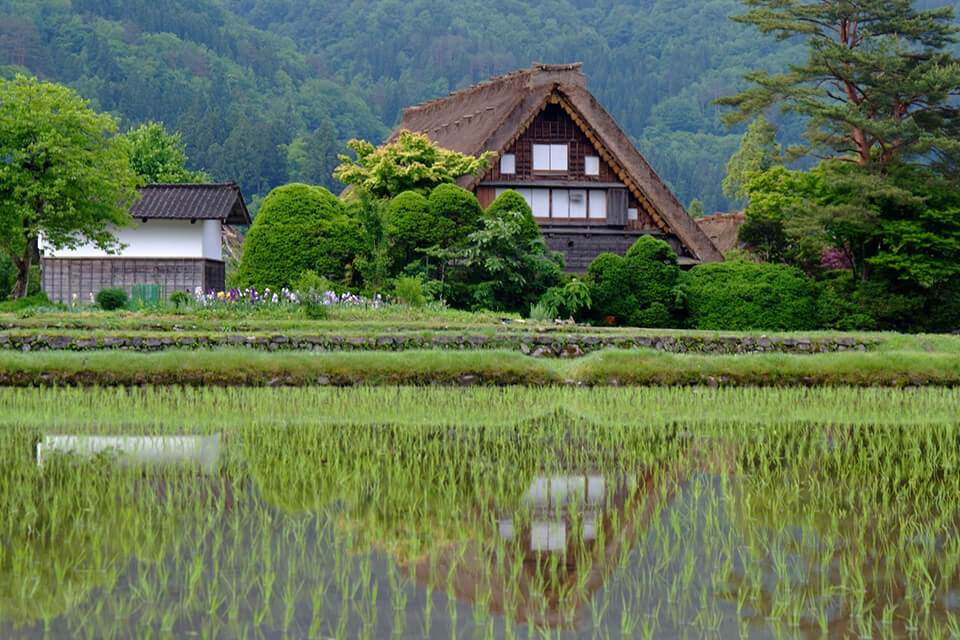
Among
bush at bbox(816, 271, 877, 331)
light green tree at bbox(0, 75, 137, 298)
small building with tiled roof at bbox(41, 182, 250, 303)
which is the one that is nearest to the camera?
light green tree at bbox(0, 75, 137, 298)

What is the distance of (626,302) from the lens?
112 ft

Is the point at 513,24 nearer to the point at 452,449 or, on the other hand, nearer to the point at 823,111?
the point at 823,111

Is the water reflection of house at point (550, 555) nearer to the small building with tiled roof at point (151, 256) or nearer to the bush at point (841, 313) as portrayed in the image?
the bush at point (841, 313)

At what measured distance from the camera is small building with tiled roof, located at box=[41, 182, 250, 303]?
37.8 m

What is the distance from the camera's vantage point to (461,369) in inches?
693

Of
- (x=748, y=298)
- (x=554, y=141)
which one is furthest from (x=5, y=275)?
(x=748, y=298)

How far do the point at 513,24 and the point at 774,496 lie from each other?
538 ft

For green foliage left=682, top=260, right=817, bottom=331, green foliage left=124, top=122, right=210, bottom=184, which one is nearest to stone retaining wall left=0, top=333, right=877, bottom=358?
green foliage left=682, top=260, right=817, bottom=331

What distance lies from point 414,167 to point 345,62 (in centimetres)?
12077

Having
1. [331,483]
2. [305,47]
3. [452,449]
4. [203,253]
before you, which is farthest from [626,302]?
[305,47]

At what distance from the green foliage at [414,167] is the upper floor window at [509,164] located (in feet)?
4.88

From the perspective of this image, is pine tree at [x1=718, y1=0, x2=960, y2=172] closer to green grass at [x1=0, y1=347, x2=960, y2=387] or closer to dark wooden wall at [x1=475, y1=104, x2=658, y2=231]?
dark wooden wall at [x1=475, y1=104, x2=658, y2=231]

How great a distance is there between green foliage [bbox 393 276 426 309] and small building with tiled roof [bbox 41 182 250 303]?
9932mm

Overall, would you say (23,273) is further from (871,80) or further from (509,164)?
(871,80)
